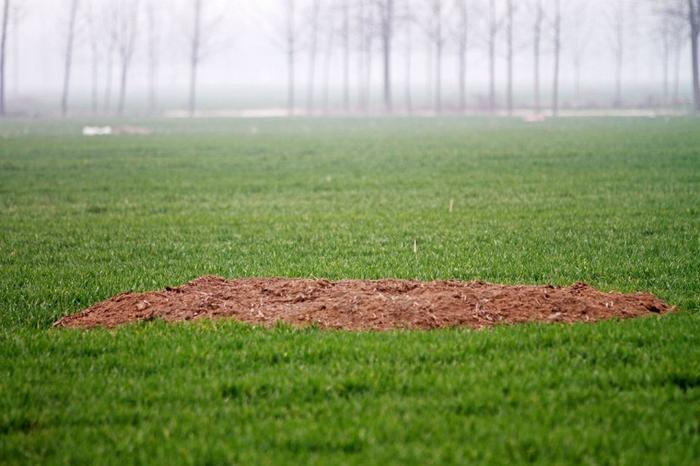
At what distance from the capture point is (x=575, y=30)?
77.9 meters

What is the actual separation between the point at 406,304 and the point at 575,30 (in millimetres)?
76559

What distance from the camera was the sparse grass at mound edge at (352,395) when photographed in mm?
4840

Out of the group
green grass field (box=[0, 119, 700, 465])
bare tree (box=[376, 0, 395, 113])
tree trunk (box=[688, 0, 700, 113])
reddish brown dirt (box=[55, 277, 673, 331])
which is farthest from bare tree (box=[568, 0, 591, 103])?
reddish brown dirt (box=[55, 277, 673, 331])

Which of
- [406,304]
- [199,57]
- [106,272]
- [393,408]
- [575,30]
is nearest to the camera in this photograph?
[393,408]

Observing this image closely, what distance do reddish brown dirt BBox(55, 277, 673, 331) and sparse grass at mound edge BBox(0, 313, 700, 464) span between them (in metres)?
0.36

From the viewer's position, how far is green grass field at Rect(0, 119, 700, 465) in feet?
16.4

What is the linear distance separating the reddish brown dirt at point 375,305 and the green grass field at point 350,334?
36cm

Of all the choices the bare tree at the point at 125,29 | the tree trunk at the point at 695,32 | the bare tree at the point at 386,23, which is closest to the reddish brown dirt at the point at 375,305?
the tree trunk at the point at 695,32

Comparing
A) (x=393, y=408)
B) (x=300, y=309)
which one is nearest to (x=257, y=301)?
(x=300, y=309)

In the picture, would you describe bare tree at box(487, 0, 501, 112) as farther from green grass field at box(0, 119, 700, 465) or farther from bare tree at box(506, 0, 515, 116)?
green grass field at box(0, 119, 700, 465)

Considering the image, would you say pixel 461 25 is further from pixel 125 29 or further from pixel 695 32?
pixel 125 29

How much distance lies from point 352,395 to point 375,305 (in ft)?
7.17

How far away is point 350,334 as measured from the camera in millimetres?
7188

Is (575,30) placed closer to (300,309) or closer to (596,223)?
(596,223)
